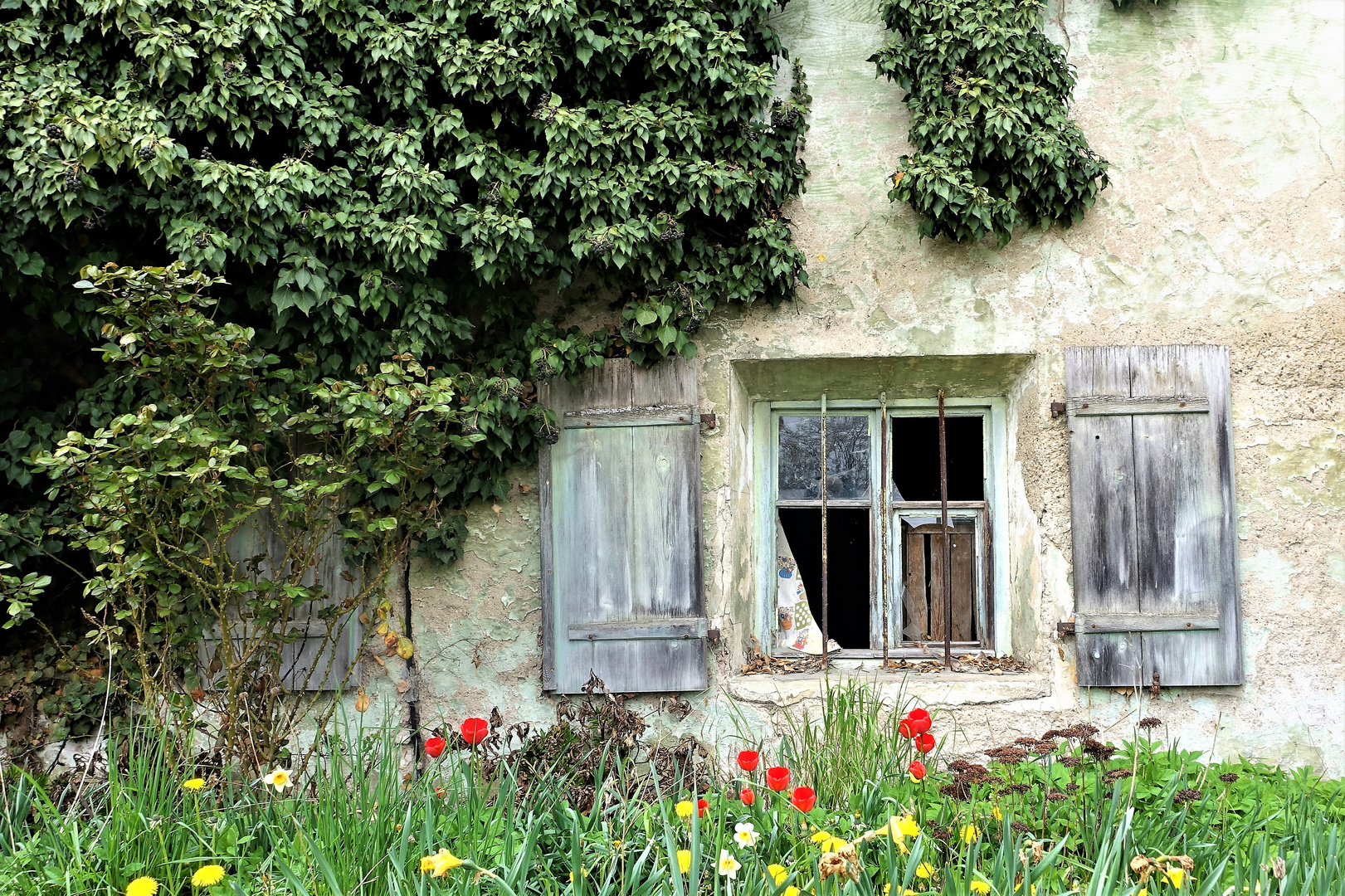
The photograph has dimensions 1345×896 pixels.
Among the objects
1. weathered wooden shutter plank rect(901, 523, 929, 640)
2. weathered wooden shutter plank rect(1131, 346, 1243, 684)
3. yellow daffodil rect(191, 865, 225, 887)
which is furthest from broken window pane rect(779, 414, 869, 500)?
yellow daffodil rect(191, 865, 225, 887)

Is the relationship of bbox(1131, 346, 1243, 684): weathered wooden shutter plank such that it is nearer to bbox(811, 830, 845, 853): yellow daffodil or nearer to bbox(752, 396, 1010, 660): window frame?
bbox(752, 396, 1010, 660): window frame

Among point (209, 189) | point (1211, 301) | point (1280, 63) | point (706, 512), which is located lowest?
point (706, 512)

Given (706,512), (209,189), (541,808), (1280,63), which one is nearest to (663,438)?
(706,512)

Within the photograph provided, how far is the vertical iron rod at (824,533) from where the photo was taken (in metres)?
3.85

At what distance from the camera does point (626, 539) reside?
363cm

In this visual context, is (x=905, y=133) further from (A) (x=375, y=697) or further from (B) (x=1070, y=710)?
(A) (x=375, y=697)

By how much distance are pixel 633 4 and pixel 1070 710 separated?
10.4 ft

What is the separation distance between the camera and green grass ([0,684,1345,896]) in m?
1.93

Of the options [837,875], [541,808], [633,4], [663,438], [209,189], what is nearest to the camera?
[837,875]

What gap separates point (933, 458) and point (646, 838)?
232 centimetres

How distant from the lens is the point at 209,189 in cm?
312

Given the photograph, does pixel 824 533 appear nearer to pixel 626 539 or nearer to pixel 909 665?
pixel 909 665

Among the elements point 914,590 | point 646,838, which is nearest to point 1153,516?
point 914,590

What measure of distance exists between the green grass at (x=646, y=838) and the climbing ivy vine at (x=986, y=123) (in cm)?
204
